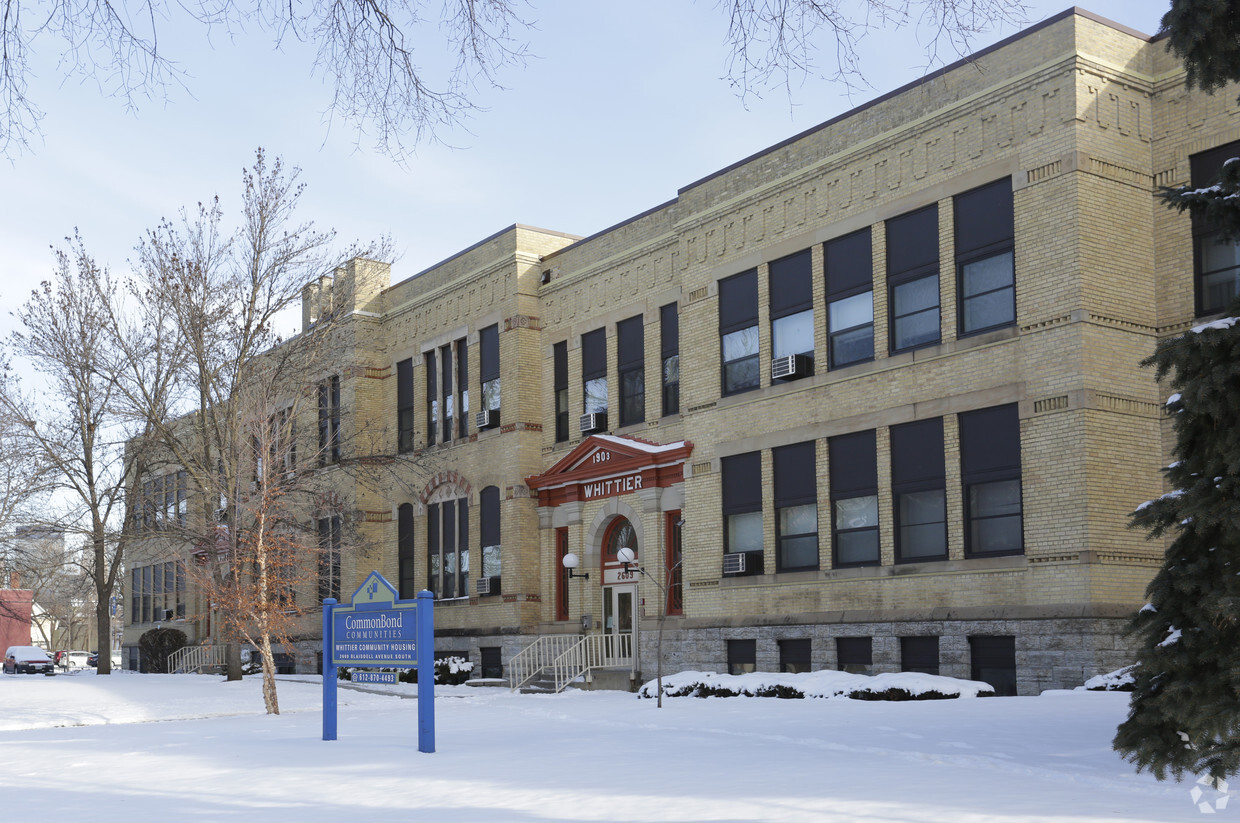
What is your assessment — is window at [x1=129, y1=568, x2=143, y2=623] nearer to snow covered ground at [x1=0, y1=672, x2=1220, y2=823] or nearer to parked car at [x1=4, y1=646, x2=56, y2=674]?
parked car at [x1=4, y1=646, x2=56, y2=674]

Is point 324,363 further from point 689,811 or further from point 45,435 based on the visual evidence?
point 689,811

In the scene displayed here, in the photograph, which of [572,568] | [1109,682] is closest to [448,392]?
[572,568]

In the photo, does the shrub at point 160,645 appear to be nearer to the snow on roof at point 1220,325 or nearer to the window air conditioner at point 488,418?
the window air conditioner at point 488,418

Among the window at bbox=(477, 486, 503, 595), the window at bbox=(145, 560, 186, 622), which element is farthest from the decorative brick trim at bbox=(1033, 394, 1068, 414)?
the window at bbox=(145, 560, 186, 622)

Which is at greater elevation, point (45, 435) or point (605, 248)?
point (605, 248)

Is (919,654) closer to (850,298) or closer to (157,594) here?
(850,298)

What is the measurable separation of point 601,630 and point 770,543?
7.05 meters

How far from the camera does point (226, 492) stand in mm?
31656

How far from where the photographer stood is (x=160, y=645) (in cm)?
5031

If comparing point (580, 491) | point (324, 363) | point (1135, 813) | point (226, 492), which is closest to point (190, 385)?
point (324, 363)

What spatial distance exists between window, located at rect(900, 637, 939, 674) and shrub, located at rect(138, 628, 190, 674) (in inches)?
1377

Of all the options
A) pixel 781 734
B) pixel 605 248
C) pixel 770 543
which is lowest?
pixel 781 734

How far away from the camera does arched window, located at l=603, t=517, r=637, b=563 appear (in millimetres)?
32097

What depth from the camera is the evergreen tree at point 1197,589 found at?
10.5 meters
